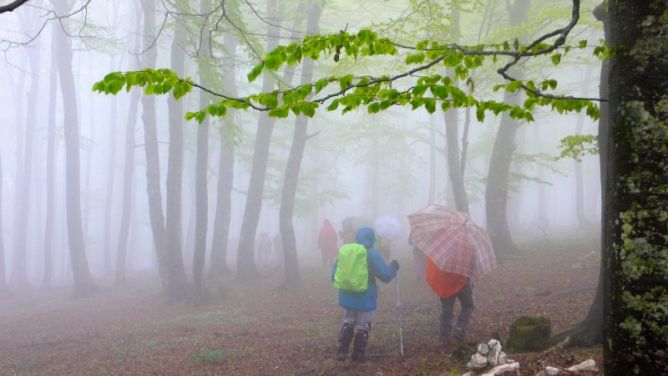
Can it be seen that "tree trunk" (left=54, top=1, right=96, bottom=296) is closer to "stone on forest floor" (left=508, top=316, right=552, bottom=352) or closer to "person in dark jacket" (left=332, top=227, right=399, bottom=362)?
"person in dark jacket" (left=332, top=227, right=399, bottom=362)

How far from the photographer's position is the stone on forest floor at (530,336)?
5.67 m

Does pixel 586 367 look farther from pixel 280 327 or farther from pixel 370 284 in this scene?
pixel 280 327

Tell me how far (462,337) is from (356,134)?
18.0m

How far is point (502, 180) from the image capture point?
14.4 meters

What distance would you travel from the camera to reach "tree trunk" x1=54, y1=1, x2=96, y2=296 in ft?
58.4

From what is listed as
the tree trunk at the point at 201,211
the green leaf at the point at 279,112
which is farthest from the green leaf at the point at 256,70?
the tree trunk at the point at 201,211

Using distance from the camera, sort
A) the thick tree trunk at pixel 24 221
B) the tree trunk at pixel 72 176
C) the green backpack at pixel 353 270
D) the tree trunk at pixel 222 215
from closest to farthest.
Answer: the green backpack at pixel 353 270 < the tree trunk at pixel 222 215 < the tree trunk at pixel 72 176 < the thick tree trunk at pixel 24 221

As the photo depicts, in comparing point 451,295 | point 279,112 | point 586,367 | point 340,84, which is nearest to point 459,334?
point 451,295

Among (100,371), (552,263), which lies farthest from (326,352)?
(552,263)

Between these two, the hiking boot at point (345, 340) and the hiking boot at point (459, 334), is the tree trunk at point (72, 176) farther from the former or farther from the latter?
the hiking boot at point (459, 334)

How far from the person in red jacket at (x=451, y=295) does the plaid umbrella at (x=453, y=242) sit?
41cm

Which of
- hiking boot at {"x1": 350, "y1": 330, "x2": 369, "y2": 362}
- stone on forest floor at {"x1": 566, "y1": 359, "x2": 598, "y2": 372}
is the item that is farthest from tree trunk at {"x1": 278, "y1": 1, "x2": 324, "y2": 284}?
stone on forest floor at {"x1": 566, "y1": 359, "x2": 598, "y2": 372}

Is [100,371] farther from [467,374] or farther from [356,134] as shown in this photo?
[356,134]

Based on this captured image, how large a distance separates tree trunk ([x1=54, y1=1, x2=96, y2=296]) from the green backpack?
14254 millimetres
